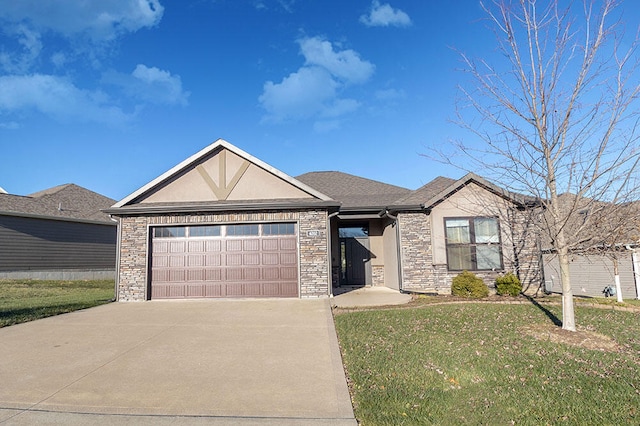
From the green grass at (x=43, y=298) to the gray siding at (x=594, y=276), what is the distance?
16221 mm

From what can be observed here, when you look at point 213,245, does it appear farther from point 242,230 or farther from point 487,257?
point 487,257

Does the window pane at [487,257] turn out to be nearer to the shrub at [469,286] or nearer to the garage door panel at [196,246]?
the shrub at [469,286]

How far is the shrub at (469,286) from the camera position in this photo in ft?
34.6

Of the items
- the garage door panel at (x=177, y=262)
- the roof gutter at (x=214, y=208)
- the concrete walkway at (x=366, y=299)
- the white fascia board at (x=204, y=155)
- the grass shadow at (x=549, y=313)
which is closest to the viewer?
the grass shadow at (x=549, y=313)

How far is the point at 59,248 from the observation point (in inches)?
774

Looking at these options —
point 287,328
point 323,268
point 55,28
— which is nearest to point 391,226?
point 323,268

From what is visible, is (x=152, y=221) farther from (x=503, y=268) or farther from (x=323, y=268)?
(x=503, y=268)

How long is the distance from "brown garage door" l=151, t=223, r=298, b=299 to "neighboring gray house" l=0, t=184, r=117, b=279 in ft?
30.5

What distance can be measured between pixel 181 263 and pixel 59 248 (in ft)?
45.0

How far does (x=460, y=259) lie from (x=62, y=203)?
77.7 ft

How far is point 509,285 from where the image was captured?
10.7m

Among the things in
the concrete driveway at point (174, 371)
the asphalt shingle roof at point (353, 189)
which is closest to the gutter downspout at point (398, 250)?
the asphalt shingle roof at point (353, 189)

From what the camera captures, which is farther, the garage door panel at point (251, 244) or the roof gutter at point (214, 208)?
the garage door panel at point (251, 244)

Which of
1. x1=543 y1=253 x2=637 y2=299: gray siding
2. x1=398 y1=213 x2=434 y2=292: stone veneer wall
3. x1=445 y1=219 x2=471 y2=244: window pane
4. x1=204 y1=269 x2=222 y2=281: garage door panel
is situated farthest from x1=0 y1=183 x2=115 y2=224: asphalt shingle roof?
x1=543 y1=253 x2=637 y2=299: gray siding
